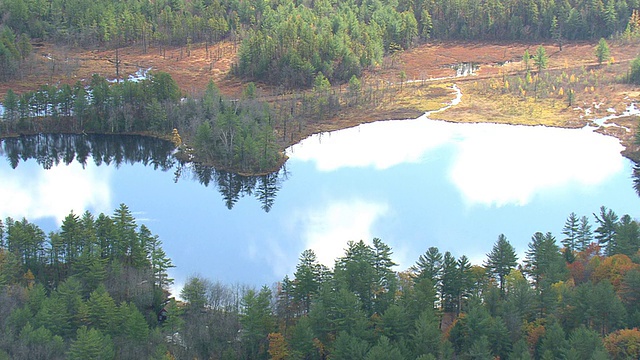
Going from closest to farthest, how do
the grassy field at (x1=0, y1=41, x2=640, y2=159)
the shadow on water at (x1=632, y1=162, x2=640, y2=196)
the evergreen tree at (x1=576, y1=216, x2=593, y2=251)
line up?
the evergreen tree at (x1=576, y1=216, x2=593, y2=251)
the shadow on water at (x1=632, y1=162, x2=640, y2=196)
the grassy field at (x1=0, y1=41, x2=640, y2=159)

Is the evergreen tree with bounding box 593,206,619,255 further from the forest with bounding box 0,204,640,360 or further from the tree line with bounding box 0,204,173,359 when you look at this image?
the tree line with bounding box 0,204,173,359

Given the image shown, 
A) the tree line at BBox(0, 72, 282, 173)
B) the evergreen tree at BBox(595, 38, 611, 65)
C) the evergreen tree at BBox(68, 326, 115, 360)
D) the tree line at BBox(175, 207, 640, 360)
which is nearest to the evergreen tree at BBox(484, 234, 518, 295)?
the tree line at BBox(175, 207, 640, 360)

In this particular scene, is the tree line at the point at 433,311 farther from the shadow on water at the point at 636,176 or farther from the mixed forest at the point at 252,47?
the mixed forest at the point at 252,47

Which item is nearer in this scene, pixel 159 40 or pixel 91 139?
pixel 91 139

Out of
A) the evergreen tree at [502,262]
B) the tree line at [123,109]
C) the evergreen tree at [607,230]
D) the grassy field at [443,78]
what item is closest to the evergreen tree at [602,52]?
the grassy field at [443,78]

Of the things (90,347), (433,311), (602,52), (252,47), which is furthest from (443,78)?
(90,347)

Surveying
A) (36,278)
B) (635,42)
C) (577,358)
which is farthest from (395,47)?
(577,358)

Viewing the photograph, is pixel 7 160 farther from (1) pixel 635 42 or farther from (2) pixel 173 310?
(1) pixel 635 42
